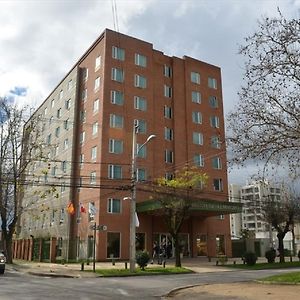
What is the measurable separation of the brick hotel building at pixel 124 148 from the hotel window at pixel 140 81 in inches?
5.1

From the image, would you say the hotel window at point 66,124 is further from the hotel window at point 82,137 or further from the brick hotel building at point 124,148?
the hotel window at point 82,137

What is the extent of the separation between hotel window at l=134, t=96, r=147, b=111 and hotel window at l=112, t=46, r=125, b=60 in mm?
4675

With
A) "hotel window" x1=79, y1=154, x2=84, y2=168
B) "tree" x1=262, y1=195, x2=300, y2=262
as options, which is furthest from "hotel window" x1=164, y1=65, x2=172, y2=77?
"tree" x1=262, y1=195, x2=300, y2=262

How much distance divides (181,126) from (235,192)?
7617 centimetres

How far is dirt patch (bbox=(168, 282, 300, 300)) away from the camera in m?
13.6

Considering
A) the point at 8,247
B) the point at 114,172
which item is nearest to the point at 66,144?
the point at 114,172

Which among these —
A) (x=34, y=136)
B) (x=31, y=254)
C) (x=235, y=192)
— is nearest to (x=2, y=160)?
(x=34, y=136)

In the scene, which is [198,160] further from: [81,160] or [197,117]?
[81,160]

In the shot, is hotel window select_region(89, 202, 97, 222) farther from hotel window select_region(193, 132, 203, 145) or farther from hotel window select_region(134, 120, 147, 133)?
hotel window select_region(193, 132, 203, 145)

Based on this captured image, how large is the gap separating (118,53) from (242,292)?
37.6 meters

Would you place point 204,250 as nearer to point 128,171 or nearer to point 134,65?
point 128,171

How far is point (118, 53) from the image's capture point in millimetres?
48781

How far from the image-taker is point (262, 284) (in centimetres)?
1733

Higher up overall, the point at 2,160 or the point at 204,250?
the point at 2,160
